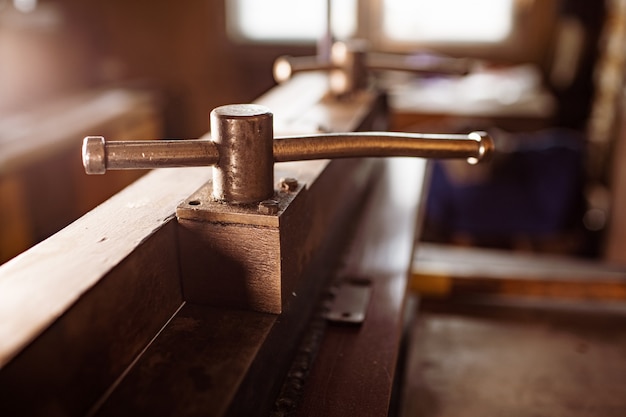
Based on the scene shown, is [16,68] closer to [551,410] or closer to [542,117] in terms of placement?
[542,117]

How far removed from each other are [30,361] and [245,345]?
1.05 feet

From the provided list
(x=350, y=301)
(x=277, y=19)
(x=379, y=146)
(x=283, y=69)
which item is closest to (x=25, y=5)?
(x=277, y=19)

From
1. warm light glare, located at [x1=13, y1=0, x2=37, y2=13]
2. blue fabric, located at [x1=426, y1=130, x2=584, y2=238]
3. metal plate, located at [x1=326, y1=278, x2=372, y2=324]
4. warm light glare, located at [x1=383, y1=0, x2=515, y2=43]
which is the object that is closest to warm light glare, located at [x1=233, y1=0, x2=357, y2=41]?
warm light glare, located at [x1=383, y1=0, x2=515, y2=43]

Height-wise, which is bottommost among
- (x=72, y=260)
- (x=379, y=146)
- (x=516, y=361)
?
(x=516, y=361)

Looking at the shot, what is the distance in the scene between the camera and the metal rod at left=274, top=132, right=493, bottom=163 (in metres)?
0.99

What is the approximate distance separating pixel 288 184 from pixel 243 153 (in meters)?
0.14

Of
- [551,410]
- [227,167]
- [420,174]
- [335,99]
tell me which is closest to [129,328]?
[227,167]

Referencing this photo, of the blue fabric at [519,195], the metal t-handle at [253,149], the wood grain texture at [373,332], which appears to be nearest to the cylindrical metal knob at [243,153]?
the metal t-handle at [253,149]

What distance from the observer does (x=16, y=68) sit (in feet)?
20.1

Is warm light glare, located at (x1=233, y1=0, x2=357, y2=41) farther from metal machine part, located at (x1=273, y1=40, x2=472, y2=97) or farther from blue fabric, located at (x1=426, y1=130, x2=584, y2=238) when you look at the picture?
metal machine part, located at (x1=273, y1=40, x2=472, y2=97)

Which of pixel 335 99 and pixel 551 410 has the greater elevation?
pixel 335 99

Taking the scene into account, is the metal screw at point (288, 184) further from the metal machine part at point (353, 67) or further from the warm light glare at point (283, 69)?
the metal machine part at point (353, 67)

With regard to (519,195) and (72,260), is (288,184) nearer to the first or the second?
(72,260)

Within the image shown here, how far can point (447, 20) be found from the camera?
23.9 feet
